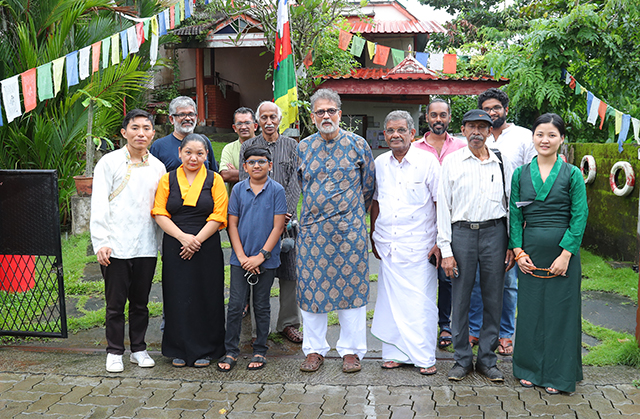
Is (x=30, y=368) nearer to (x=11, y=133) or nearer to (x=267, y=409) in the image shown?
(x=267, y=409)

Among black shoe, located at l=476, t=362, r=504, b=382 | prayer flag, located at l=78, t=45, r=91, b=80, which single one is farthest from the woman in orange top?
prayer flag, located at l=78, t=45, r=91, b=80

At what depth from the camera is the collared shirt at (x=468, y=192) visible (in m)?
3.49

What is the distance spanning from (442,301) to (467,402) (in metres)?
1.18

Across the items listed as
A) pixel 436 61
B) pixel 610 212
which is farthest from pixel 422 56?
pixel 610 212

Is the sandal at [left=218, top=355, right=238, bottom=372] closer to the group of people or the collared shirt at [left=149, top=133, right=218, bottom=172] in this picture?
the group of people

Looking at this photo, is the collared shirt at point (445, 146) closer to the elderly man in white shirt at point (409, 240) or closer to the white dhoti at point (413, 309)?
the elderly man in white shirt at point (409, 240)

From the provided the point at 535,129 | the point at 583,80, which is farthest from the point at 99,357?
the point at 583,80

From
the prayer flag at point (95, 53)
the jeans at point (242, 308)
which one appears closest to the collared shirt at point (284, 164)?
the jeans at point (242, 308)

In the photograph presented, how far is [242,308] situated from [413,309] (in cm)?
125

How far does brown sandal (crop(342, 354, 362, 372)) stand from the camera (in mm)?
3711

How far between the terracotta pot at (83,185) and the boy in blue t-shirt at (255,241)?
4735 mm

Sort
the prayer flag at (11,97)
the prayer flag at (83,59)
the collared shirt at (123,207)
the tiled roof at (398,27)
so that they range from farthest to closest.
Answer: the tiled roof at (398,27) → the prayer flag at (83,59) → the prayer flag at (11,97) → the collared shirt at (123,207)

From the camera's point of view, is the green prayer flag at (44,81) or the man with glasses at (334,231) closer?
the man with glasses at (334,231)

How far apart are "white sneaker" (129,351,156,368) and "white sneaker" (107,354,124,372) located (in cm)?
12
